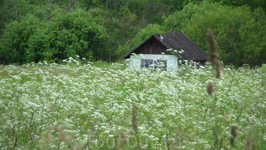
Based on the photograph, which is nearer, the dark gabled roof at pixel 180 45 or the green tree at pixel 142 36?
the dark gabled roof at pixel 180 45

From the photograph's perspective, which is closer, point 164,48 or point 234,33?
point 164,48

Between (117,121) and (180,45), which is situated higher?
(180,45)

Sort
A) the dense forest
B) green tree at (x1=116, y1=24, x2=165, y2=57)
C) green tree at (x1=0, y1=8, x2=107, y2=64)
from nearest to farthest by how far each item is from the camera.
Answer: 1. the dense forest
2. green tree at (x1=0, y1=8, x2=107, y2=64)
3. green tree at (x1=116, y1=24, x2=165, y2=57)

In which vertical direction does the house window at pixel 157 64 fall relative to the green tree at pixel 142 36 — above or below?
below

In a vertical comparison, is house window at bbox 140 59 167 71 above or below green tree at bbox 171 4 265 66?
below

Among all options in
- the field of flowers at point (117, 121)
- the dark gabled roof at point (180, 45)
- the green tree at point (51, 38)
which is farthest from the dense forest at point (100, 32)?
the field of flowers at point (117, 121)

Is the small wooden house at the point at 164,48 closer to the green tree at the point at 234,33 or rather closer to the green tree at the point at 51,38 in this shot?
the green tree at the point at 234,33

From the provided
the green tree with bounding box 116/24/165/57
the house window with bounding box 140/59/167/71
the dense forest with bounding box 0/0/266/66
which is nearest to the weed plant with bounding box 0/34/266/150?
the house window with bounding box 140/59/167/71

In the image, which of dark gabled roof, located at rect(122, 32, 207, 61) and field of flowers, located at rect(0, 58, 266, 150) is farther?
dark gabled roof, located at rect(122, 32, 207, 61)

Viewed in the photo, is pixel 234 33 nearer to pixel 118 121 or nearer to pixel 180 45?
pixel 180 45

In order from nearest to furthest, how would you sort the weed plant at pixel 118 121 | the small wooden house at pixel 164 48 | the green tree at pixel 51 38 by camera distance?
the weed plant at pixel 118 121
the small wooden house at pixel 164 48
the green tree at pixel 51 38

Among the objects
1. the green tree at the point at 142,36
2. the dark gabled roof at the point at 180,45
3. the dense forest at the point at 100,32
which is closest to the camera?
the dark gabled roof at the point at 180,45

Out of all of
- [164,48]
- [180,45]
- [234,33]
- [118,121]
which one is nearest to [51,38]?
[164,48]

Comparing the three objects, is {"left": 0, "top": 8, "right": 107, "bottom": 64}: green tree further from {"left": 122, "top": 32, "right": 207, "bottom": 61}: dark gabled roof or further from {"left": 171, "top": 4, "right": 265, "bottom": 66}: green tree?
{"left": 171, "top": 4, "right": 265, "bottom": 66}: green tree
